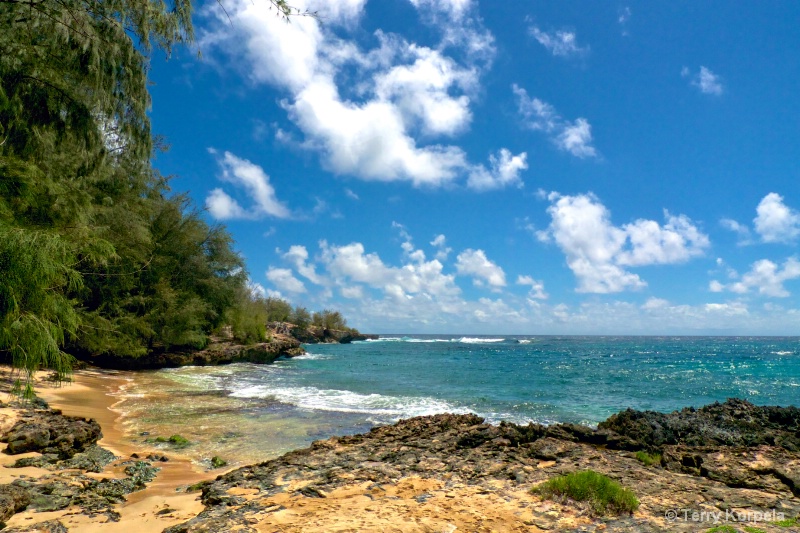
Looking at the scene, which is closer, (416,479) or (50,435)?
(416,479)

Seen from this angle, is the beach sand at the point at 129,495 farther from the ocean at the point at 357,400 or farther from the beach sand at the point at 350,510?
the ocean at the point at 357,400

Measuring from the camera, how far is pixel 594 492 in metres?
5.21

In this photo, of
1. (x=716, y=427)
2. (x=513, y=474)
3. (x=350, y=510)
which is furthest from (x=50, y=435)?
(x=716, y=427)

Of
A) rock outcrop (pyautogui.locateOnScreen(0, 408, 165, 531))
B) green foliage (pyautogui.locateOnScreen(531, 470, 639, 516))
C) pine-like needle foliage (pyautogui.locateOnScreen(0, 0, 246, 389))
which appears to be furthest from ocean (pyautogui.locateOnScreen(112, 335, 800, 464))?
green foliage (pyautogui.locateOnScreen(531, 470, 639, 516))

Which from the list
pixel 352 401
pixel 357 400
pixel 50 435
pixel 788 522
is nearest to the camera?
pixel 788 522

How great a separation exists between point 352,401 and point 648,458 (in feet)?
38.8

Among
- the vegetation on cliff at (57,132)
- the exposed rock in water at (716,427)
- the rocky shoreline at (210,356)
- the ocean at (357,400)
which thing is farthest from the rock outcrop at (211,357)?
the exposed rock in water at (716,427)

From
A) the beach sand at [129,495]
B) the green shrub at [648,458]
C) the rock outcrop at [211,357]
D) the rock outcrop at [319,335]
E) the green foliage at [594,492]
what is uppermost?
the green foliage at [594,492]

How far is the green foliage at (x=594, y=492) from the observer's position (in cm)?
498

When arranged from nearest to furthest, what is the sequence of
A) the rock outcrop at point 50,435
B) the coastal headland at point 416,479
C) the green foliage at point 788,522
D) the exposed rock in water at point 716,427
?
the green foliage at point 788,522 → the coastal headland at point 416,479 → the rock outcrop at point 50,435 → the exposed rock in water at point 716,427

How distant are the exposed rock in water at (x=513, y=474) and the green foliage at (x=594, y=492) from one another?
141 millimetres

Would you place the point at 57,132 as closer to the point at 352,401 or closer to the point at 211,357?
the point at 352,401

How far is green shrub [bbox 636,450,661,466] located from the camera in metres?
7.20

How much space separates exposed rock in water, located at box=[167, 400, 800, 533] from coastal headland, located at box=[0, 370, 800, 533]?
0.09ft
